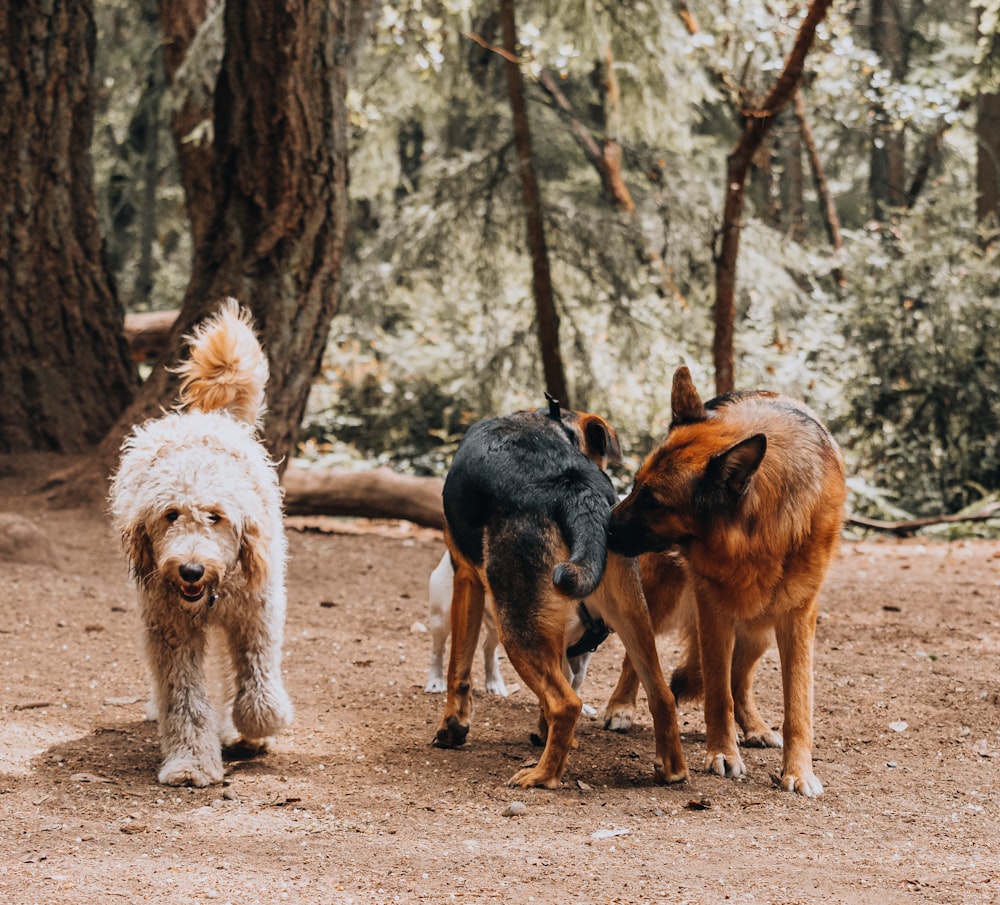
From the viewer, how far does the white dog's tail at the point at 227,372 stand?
18.5 feet

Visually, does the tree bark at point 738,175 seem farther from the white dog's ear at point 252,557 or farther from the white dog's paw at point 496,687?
the white dog's ear at point 252,557

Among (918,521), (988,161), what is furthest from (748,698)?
(988,161)

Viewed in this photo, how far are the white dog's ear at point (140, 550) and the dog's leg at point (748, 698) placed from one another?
2.75 m

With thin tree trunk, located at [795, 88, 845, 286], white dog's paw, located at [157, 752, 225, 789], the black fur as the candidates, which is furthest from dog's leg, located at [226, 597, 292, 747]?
thin tree trunk, located at [795, 88, 845, 286]

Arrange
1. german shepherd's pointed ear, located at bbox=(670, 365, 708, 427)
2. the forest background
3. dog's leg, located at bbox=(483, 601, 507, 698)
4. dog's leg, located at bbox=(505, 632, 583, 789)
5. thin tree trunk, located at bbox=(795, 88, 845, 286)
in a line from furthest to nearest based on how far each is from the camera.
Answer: thin tree trunk, located at bbox=(795, 88, 845, 286) < the forest background < dog's leg, located at bbox=(483, 601, 507, 698) < german shepherd's pointed ear, located at bbox=(670, 365, 708, 427) < dog's leg, located at bbox=(505, 632, 583, 789)

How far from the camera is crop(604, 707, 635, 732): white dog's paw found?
5.73 meters

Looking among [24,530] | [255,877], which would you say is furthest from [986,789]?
[24,530]

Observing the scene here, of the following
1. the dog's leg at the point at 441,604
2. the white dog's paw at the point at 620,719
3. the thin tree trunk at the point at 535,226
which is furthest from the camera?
the thin tree trunk at the point at 535,226

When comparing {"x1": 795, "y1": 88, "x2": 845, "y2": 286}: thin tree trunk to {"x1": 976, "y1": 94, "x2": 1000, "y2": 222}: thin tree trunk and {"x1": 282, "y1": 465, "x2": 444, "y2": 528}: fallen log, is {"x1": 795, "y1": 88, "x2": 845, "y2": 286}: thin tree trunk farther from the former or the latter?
{"x1": 282, "y1": 465, "x2": 444, "y2": 528}: fallen log

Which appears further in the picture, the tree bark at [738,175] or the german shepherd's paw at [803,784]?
the tree bark at [738,175]

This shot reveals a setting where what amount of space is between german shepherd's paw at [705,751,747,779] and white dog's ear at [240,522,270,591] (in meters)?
2.14

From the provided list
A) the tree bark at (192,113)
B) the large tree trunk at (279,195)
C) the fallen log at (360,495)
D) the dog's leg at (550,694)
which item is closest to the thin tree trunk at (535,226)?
the fallen log at (360,495)

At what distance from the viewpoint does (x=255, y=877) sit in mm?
3572

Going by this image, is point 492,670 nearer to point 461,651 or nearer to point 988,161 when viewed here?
point 461,651
